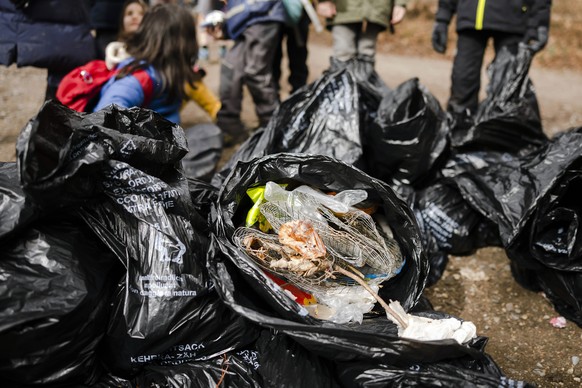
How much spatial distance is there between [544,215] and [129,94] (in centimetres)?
196

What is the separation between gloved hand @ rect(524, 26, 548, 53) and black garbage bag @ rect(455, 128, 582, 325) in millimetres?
993

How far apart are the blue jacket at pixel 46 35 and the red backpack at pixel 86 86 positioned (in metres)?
0.44

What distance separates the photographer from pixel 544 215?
7.05ft

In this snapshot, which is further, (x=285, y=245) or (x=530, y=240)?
(x=530, y=240)

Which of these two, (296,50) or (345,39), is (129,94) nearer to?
(345,39)

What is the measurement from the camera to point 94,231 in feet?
5.64

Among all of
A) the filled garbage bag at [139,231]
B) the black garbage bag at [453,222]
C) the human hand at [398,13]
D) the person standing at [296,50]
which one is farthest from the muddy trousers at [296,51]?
the filled garbage bag at [139,231]

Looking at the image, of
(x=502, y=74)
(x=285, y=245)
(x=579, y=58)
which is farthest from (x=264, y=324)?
(x=579, y=58)

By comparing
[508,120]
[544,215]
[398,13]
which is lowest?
[544,215]

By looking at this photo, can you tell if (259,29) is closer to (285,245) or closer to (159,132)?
(159,132)

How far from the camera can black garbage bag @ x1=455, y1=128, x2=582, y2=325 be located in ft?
6.97

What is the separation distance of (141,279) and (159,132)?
541mm

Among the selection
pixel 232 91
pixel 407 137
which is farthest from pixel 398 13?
pixel 407 137

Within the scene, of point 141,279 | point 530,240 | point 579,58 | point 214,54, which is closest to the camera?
point 141,279
